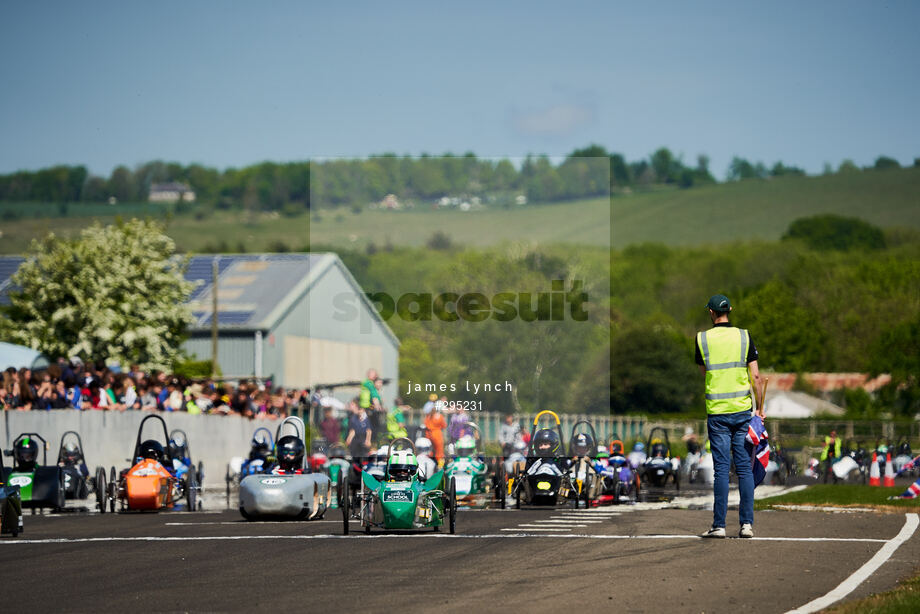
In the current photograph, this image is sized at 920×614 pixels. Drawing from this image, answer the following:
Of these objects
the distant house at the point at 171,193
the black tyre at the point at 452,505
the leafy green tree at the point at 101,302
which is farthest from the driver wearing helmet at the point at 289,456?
the distant house at the point at 171,193

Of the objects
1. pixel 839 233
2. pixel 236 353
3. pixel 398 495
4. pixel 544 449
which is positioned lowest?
pixel 398 495

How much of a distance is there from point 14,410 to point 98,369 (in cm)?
689

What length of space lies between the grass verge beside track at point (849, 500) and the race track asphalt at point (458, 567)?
8.50 ft

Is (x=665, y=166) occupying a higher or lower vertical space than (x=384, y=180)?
higher

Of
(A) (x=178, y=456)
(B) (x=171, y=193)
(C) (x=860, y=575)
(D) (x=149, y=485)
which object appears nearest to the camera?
(C) (x=860, y=575)

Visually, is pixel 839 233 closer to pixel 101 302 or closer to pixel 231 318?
pixel 231 318

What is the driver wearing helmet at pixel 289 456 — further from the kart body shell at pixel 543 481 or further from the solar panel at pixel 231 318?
the solar panel at pixel 231 318

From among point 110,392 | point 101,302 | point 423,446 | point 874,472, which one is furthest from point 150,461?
point 101,302

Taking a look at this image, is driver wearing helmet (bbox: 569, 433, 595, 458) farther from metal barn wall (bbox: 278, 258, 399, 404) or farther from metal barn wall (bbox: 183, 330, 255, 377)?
metal barn wall (bbox: 183, 330, 255, 377)

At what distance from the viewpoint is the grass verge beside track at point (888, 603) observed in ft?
31.2

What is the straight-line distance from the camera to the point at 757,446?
585 inches

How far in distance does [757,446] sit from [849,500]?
30.3 ft

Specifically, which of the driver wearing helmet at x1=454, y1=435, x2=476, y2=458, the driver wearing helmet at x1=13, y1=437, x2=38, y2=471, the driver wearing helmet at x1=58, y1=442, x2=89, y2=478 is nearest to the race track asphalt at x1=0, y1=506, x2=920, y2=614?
the driver wearing helmet at x1=13, y1=437, x2=38, y2=471

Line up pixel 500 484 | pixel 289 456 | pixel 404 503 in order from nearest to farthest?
pixel 404 503, pixel 289 456, pixel 500 484
